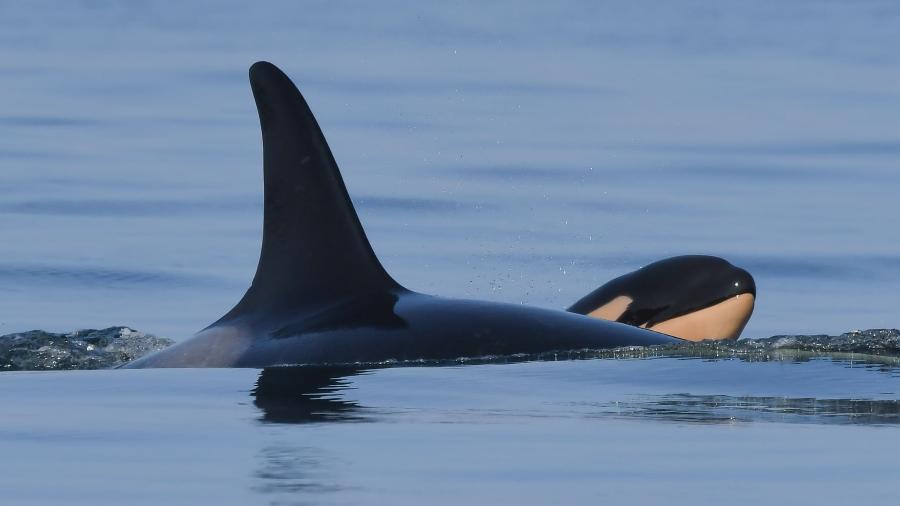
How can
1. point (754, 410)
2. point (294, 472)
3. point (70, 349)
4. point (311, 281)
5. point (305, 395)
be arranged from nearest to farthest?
1. point (294, 472)
2. point (754, 410)
3. point (305, 395)
4. point (311, 281)
5. point (70, 349)

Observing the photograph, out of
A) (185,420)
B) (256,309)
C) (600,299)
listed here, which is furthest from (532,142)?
(185,420)

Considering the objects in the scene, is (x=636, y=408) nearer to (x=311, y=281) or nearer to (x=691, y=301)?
(x=311, y=281)

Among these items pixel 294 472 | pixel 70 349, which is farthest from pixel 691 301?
pixel 294 472

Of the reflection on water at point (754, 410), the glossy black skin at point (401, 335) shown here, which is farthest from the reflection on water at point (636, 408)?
the glossy black skin at point (401, 335)

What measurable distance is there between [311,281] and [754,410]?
10.3ft

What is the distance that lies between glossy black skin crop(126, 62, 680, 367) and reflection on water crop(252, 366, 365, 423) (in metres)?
0.75

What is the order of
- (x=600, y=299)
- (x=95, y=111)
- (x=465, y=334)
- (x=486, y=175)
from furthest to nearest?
(x=95, y=111) → (x=486, y=175) → (x=600, y=299) → (x=465, y=334)

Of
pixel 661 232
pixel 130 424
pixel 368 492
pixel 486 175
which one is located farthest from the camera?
pixel 486 175

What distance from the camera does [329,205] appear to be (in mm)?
11086

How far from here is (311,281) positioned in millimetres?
11055

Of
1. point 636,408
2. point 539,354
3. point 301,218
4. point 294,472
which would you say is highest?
point 301,218

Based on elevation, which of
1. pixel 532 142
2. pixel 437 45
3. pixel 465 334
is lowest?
pixel 465 334

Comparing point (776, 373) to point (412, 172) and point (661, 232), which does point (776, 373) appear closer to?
point (661, 232)

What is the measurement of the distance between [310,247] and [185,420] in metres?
2.67
